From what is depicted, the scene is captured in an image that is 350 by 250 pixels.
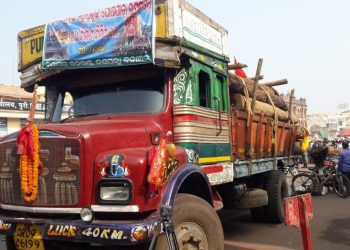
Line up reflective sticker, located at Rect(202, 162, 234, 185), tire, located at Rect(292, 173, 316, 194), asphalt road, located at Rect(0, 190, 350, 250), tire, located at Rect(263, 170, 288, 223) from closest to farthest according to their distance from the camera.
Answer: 1. reflective sticker, located at Rect(202, 162, 234, 185)
2. asphalt road, located at Rect(0, 190, 350, 250)
3. tire, located at Rect(263, 170, 288, 223)
4. tire, located at Rect(292, 173, 316, 194)

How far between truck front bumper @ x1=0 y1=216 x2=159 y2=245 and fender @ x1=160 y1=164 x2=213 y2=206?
256mm

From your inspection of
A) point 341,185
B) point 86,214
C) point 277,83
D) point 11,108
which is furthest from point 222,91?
point 11,108

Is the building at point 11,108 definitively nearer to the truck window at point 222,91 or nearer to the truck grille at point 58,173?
the truck window at point 222,91

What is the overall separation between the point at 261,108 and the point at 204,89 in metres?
2.49

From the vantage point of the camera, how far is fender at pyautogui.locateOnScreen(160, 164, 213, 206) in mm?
3732

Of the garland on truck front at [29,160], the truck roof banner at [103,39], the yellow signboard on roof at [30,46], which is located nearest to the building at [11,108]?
the yellow signboard on roof at [30,46]

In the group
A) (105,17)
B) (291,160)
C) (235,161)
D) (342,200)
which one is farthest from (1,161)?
(342,200)

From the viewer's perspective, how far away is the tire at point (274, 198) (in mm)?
7750

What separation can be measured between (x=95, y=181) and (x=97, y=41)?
70.9 inches

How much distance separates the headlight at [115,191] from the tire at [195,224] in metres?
0.59

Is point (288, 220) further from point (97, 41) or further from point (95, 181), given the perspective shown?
point (97, 41)

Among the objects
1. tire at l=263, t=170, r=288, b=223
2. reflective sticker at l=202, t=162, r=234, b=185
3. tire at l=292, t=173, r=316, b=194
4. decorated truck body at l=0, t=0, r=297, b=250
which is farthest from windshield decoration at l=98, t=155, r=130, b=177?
tire at l=292, t=173, r=316, b=194

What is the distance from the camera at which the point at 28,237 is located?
3.79 metres

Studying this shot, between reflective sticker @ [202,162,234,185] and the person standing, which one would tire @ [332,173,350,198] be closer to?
the person standing
